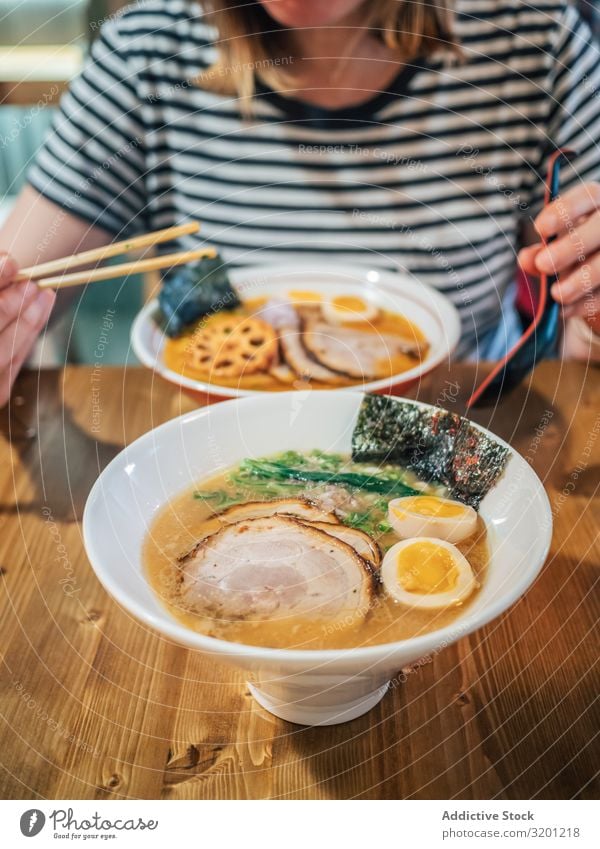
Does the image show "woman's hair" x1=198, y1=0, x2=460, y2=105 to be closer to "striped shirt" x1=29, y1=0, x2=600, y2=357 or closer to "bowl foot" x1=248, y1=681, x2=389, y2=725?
"striped shirt" x1=29, y1=0, x2=600, y2=357

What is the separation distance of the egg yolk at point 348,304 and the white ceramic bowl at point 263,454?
0.23 m

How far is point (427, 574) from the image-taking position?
395mm

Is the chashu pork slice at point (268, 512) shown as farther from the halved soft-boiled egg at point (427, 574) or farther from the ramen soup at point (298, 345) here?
the ramen soup at point (298, 345)

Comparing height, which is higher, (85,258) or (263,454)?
(85,258)

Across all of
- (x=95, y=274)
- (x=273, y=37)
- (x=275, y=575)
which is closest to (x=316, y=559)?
(x=275, y=575)

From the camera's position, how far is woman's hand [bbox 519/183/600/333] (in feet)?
1.77

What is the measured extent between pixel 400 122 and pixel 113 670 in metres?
0.67

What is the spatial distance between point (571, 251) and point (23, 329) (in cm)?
39

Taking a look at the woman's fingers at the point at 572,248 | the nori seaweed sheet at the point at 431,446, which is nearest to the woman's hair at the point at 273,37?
the woman's fingers at the point at 572,248

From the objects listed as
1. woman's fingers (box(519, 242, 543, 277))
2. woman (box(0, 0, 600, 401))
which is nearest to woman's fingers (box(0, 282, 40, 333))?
woman (box(0, 0, 600, 401))

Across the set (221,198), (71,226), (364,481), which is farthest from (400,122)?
(364,481)

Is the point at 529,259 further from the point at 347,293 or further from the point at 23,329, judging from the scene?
the point at 23,329

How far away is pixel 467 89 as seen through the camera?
859mm
